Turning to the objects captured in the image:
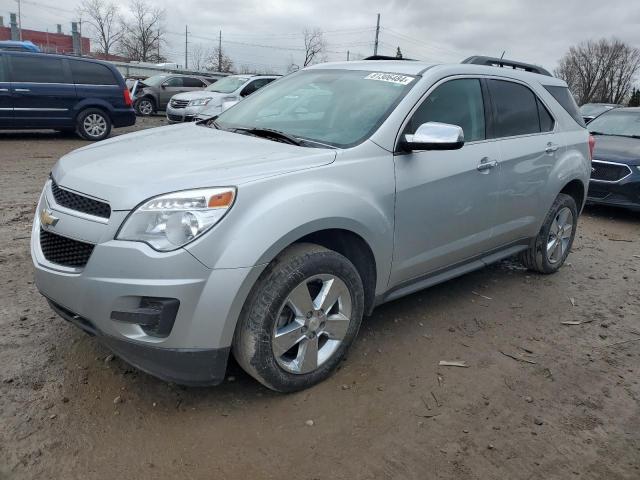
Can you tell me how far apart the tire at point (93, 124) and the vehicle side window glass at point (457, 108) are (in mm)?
10515

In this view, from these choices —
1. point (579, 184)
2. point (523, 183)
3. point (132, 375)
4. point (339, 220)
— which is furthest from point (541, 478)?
point (579, 184)

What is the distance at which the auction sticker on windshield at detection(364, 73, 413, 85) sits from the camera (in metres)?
3.58

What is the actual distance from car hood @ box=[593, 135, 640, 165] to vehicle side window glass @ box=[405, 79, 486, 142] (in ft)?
15.7

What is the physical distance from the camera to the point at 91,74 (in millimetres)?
12383

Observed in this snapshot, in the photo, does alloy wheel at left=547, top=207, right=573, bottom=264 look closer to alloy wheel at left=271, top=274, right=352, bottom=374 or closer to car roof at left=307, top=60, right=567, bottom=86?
car roof at left=307, top=60, right=567, bottom=86

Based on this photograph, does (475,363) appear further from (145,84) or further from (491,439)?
(145,84)

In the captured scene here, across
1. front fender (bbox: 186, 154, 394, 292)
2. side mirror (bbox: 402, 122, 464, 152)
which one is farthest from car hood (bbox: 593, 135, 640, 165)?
front fender (bbox: 186, 154, 394, 292)

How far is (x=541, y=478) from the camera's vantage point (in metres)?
2.47

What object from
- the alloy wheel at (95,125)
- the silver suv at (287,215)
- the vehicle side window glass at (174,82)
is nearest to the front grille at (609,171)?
the silver suv at (287,215)

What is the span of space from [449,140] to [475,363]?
1.37 metres

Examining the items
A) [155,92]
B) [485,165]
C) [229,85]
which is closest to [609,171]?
[485,165]

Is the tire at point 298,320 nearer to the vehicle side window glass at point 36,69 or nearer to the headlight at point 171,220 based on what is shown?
the headlight at point 171,220

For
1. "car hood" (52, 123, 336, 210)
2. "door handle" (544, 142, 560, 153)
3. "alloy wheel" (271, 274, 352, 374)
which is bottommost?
"alloy wheel" (271, 274, 352, 374)

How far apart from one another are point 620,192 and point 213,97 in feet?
36.2
